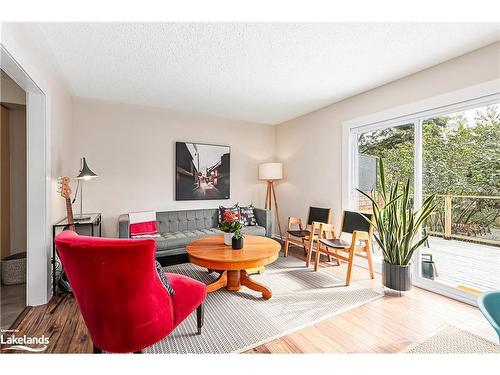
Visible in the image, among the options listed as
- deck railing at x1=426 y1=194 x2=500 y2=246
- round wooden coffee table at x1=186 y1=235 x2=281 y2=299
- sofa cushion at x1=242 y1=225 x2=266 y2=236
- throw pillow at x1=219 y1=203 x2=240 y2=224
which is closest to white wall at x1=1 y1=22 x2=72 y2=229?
round wooden coffee table at x1=186 y1=235 x2=281 y2=299

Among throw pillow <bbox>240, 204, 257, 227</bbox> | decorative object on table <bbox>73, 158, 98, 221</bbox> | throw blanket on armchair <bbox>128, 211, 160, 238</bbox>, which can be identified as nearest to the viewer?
decorative object on table <bbox>73, 158, 98, 221</bbox>

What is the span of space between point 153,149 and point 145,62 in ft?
5.79

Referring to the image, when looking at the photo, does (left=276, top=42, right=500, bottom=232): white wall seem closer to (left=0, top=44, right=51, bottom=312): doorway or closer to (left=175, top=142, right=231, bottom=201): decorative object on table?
(left=175, top=142, right=231, bottom=201): decorative object on table

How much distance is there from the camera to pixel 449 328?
199cm

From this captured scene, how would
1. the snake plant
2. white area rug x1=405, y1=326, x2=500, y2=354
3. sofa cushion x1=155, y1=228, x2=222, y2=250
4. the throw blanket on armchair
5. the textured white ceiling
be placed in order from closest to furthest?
white area rug x1=405, y1=326, x2=500, y2=354 < the textured white ceiling < the snake plant < sofa cushion x1=155, y1=228, x2=222, y2=250 < the throw blanket on armchair

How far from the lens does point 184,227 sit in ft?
13.6

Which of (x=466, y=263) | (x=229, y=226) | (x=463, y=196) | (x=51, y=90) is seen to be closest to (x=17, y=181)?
(x=51, y=90)

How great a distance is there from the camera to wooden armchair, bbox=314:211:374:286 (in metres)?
2.88

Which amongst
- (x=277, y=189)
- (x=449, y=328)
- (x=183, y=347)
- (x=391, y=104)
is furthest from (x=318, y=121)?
(x=183, y=347)

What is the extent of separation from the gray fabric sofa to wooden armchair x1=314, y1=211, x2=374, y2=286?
1136 mm

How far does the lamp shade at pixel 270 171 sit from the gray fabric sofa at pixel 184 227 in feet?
2.26

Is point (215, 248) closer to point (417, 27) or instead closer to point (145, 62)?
point (145, 62)

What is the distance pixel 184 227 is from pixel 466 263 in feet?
12.2

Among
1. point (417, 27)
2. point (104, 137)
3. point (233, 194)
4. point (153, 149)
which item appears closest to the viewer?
point (417, 27)
